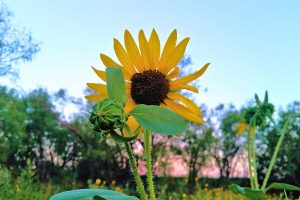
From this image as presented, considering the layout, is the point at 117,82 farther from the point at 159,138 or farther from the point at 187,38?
the point at 159,138

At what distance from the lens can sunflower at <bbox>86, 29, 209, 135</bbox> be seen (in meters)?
0.93

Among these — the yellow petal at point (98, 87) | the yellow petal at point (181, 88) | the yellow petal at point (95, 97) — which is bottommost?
the yellow petal at point (95, 97)

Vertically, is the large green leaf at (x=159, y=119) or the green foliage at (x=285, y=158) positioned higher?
the green foliage at (x=285, y=158)

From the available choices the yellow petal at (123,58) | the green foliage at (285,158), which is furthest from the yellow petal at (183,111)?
the green foliage at (285,158)

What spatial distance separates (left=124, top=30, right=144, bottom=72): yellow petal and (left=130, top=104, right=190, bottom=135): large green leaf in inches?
11.7

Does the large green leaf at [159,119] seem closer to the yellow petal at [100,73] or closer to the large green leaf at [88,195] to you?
the large green leaf at [88,195]

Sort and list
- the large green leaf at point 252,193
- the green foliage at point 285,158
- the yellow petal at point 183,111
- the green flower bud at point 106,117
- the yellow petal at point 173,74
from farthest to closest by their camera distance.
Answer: the green foliage at point 285,158
the yellow petal at point 173,74
the yellow petal at point 183,111
the large green leaf at point 252,193
the green flower bud at point 106,117

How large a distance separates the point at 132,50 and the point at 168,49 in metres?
0.07

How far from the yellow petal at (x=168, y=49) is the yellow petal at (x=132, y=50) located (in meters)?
0.04

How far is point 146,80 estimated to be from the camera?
3.26 ft

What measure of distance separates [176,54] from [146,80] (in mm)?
100

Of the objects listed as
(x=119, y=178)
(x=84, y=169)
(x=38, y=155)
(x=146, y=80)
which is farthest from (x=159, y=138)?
(x=146, y=80)

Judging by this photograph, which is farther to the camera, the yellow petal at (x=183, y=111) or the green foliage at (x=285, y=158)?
the green foliage at (x=285, y=158)

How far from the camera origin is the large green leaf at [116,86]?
0.69 meters
